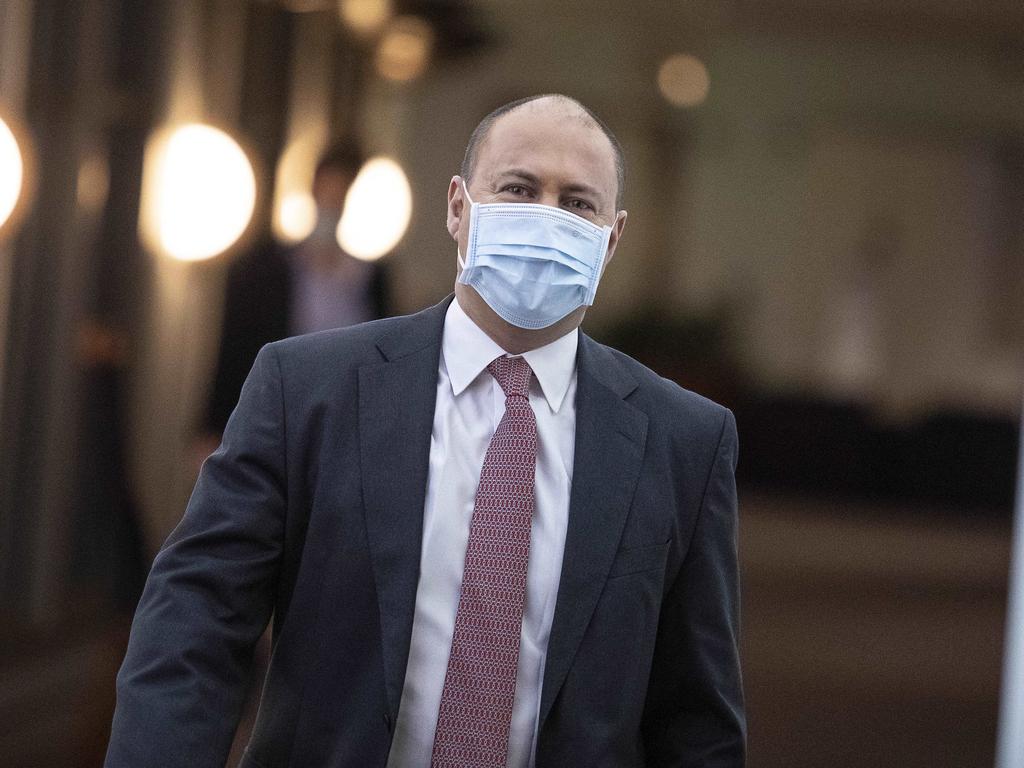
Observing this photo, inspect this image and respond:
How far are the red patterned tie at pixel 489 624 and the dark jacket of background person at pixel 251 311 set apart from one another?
2.81 metres

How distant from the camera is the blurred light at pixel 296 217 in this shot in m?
5.00

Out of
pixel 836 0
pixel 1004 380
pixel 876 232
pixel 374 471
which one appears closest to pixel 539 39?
pixel 836 0

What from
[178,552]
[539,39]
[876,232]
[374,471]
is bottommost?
[178,552]

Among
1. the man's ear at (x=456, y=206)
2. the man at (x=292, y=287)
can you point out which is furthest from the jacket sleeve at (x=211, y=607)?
the man at (x=292, y=287)

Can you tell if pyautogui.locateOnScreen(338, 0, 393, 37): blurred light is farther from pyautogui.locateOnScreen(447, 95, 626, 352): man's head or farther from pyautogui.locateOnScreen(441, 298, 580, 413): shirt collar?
pyautogui.locateOnScreen(441, 298, 580, 413): shirt collar

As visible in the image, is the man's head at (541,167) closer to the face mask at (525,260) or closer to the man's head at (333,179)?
the face mask at (525,260)

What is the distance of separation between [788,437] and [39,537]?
2.60 metres

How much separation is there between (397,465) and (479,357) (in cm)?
26

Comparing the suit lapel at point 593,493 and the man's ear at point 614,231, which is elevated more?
the man's ear at point 614,231

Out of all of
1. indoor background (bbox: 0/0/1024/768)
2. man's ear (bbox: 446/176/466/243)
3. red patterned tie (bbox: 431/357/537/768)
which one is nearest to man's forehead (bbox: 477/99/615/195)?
man's ear (bbox: 446/176/466/243)

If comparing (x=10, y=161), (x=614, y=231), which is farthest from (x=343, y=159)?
(x=614, y=231)

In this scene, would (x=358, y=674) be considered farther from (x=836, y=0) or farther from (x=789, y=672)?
(x=836, y=0)

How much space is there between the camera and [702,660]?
2.35m

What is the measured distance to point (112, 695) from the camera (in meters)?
4.97
